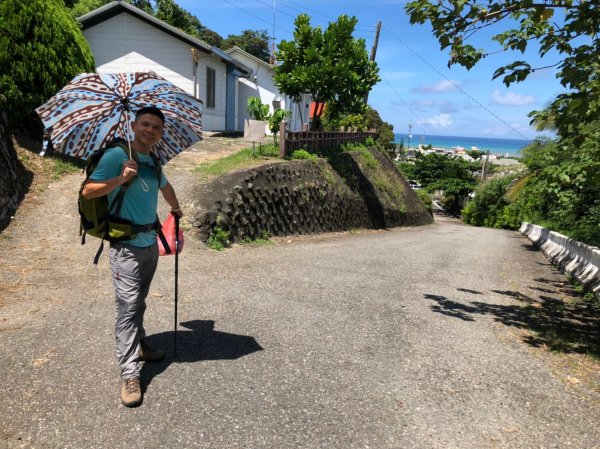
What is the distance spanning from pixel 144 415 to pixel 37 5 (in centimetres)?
1092

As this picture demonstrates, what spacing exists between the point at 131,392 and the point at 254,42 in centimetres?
8045

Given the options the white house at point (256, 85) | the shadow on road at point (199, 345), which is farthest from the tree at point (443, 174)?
the shadow on road at point (199, 345)

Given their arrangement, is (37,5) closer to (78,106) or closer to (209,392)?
(78,106)

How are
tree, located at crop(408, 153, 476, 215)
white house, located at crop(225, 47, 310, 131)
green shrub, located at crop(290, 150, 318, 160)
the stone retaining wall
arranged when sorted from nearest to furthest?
the stone retaining wall < green shrub, located at crop(290, 150, 318, 160) < white house, located at crop(225, 47, 310, 131) < tree, located at crop(408, 153, 476, 215)

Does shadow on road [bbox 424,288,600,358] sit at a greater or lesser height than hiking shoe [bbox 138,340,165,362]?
lesser

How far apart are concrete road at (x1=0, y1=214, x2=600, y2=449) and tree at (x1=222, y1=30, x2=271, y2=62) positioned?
241ft

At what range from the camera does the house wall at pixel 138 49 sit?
18953 mm

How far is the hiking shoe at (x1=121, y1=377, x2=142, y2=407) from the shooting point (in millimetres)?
3326

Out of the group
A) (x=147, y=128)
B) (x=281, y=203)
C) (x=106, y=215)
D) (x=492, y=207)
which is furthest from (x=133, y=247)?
(x=492, y=207)

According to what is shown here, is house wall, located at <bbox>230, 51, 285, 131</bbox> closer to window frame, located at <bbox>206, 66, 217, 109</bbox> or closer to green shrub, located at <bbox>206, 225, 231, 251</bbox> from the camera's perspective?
window frame, located at <bbox>206, 66, 217, 109</bbox>

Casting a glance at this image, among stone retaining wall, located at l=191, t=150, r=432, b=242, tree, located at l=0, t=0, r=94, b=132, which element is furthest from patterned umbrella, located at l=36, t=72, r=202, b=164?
tree, located at l=0, t=0, r=94, b=132

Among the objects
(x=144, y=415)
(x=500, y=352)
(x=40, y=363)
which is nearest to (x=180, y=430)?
(x=144, y=415)

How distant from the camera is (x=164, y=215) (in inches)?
354

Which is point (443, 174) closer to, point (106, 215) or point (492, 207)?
point (492, 207)
